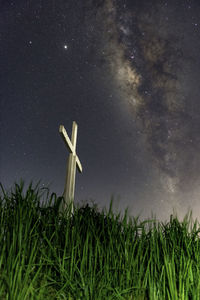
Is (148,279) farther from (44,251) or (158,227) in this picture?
(44,251)

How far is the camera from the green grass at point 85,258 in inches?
68.8

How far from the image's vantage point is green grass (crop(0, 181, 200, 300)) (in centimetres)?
175

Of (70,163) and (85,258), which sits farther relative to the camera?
(70,163)

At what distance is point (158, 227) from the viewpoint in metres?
2.22

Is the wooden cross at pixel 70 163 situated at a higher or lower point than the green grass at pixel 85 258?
higher

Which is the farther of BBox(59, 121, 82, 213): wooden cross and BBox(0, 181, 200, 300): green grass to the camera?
BBox(59, 121, 82, 213): wooden cross

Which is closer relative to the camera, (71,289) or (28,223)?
(71,289)

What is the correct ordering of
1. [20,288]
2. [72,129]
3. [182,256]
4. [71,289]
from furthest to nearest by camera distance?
[72,129] < [182,256] < [71,289] < [20,288]

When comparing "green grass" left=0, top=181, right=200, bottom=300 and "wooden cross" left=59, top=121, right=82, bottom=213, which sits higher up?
"wooden cross" left=59, top=121, right=82, bottom=213

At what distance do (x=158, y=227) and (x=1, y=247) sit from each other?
1.07 meters

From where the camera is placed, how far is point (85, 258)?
6.23ft

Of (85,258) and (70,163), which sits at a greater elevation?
(70,163)

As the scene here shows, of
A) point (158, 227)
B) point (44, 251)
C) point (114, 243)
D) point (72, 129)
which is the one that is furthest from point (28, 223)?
point (72, 129)

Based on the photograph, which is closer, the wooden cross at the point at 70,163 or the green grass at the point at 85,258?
the green grass at the point at 85,258
